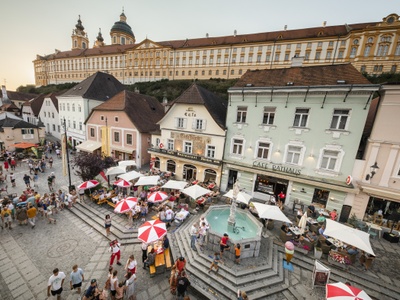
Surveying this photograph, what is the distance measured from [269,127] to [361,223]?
9.73 m

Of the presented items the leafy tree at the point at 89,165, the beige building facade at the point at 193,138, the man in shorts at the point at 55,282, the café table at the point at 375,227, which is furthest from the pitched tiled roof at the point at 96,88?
the café table at the point at 375,227

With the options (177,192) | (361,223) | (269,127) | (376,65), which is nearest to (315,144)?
(269,127)

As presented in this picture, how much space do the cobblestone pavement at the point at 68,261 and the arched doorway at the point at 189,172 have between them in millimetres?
10125

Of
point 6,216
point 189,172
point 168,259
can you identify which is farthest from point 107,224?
point 189,172

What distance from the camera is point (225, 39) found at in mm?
59938

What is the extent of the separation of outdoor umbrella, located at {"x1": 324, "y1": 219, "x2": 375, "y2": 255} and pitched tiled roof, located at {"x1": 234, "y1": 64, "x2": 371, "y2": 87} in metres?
10.3

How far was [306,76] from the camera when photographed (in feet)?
47.9

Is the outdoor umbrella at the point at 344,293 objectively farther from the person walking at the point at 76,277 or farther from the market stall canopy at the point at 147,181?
the market stall canopy at the point at 147,181

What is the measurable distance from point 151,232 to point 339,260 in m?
10.4

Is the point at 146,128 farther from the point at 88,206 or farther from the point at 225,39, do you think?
the point at 225,39

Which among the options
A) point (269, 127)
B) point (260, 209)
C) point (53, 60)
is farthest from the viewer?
point (53, 60)

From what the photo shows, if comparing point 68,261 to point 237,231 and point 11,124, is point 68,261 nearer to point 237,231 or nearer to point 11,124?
point 237,231

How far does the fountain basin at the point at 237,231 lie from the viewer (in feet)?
30.5

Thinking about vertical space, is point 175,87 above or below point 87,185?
above
